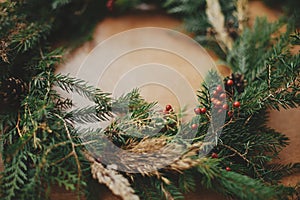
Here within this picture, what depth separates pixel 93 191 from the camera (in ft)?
2.24

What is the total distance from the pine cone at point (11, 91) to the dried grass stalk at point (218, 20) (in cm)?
49

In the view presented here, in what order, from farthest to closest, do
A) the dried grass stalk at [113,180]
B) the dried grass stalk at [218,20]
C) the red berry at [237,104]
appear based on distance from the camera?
the dried grass stalk at [218,20] < the red berry at [237,104] < the dried grass stalk at [113,180]

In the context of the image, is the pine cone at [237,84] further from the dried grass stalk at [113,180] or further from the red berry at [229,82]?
the dried grass stalk at [113,180]

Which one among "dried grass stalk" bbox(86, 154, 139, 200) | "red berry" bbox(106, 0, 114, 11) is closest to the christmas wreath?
"dried grass stalk" bbox(86, 154, 139, 200)

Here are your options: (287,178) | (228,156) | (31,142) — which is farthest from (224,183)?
(31,142)

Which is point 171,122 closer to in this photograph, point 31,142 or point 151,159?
point 151,159

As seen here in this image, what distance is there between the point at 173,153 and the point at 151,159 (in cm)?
4

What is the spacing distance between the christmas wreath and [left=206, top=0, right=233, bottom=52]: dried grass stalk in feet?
0.14

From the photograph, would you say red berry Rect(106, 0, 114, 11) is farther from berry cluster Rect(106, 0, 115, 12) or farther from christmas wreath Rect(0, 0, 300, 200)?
christmas wreath Rect(0, 0, 300, 200)

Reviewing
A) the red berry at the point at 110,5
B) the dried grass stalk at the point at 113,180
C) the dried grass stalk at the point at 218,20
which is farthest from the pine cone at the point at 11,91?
the dried grass stalk at the point at 218,20

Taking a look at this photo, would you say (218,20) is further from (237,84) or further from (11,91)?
(11,91)

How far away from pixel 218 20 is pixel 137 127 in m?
0.40

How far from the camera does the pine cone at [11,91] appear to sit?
77 cm

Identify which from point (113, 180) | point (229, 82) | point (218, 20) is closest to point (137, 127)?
point (113, 180)
